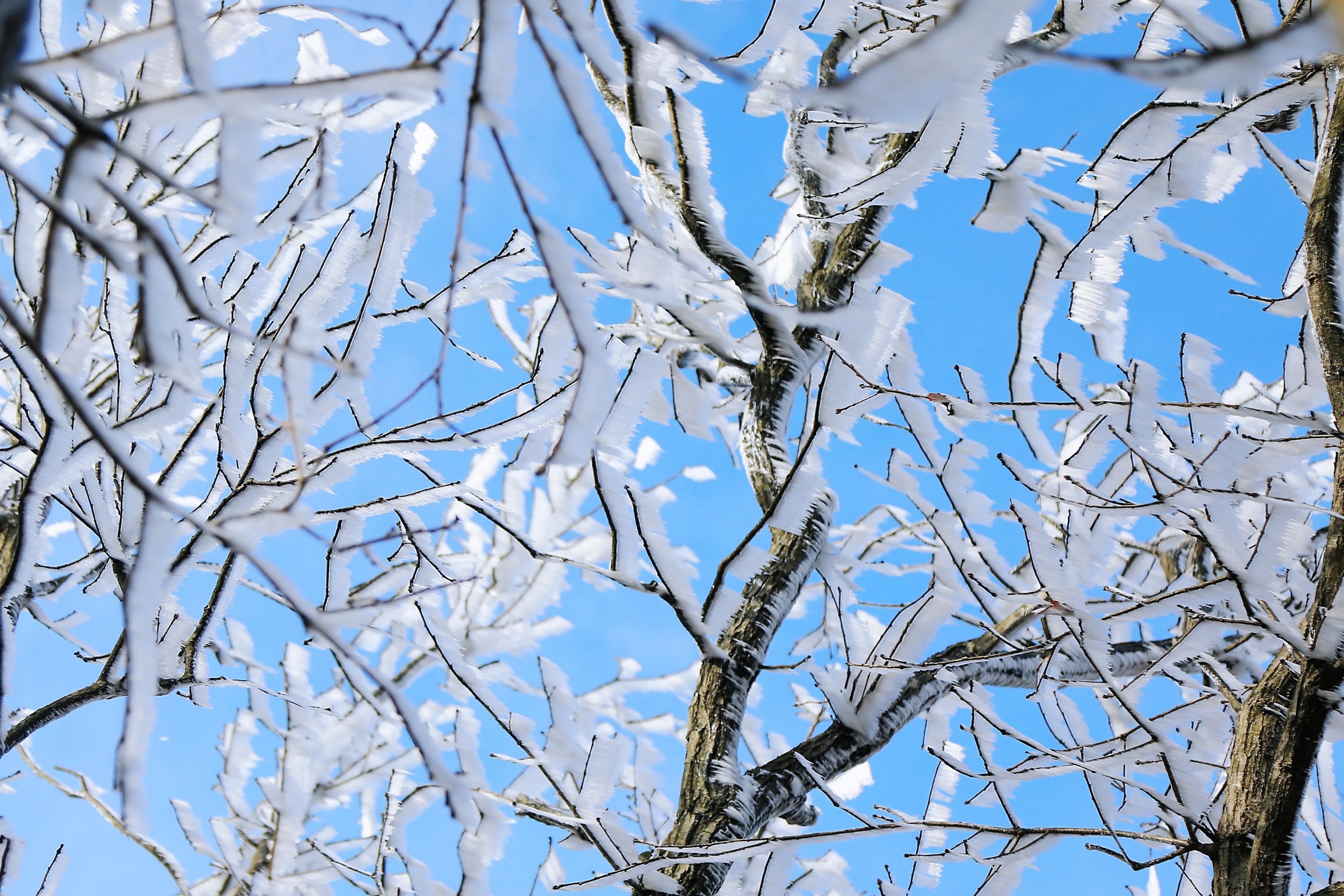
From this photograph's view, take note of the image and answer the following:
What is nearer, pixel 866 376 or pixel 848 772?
pixel 866 376

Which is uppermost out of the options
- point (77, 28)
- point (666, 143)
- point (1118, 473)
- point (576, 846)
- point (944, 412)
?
point (77, 28)

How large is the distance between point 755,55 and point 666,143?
0.23m

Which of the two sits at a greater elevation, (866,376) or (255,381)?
(866,376)

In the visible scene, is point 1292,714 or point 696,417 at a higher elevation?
point 696,417

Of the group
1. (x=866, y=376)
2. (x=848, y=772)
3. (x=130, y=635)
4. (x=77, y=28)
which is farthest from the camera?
(x=848, y=772)

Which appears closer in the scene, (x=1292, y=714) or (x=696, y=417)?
(x=1292, y=714)

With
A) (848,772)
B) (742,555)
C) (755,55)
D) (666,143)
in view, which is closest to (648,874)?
(742,555)

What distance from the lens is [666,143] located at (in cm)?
152

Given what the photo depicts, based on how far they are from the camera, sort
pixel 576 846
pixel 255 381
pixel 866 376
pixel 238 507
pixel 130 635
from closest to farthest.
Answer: pixel 130 635, pixel 238 507, pixel 255 381, pixel 866 376, pixel 576 846

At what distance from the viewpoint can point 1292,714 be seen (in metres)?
1.27

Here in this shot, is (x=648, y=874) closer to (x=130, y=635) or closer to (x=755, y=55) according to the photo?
(x=130, y=635)

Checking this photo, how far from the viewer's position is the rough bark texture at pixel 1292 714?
123 cm

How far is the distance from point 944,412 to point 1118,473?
90 centimetres

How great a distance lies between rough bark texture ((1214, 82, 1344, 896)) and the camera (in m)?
1.23
